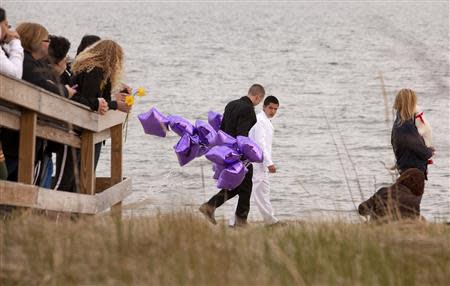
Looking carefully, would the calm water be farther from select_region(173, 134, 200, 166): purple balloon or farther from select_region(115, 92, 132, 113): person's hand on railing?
select_region(115, 92, 132, 113): person's hand on railing

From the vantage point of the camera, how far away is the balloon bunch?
13086 millimetres

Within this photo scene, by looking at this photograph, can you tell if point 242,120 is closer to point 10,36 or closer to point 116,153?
point 116,153

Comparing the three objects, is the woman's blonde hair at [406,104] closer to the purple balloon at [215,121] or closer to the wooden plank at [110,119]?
the wooden plank at [110,119]

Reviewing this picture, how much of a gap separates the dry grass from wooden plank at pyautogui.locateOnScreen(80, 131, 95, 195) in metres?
2.68

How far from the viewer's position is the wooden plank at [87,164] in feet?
34.3

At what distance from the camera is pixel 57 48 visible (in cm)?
1041

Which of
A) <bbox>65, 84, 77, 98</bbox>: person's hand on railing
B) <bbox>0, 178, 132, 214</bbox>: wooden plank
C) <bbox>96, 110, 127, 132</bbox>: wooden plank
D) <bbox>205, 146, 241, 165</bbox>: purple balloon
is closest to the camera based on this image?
<bbox>0, 178, 132, 214</bbox>: wooden plank

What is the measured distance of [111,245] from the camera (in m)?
6.95

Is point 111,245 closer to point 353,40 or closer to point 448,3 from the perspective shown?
point 353,40

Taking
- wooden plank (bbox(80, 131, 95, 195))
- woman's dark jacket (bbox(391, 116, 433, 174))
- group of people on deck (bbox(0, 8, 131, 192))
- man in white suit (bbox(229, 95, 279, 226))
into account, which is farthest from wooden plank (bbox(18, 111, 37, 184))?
man in white suit (bbox(229, 95, 279, 226))

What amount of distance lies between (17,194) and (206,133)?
4.51 meters

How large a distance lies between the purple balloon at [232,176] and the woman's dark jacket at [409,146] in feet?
5.25

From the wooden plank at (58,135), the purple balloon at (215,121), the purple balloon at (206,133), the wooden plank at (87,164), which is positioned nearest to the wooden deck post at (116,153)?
the wooden plank at (87,164)

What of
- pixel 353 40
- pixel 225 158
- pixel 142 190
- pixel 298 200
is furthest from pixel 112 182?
pixel 353 40
